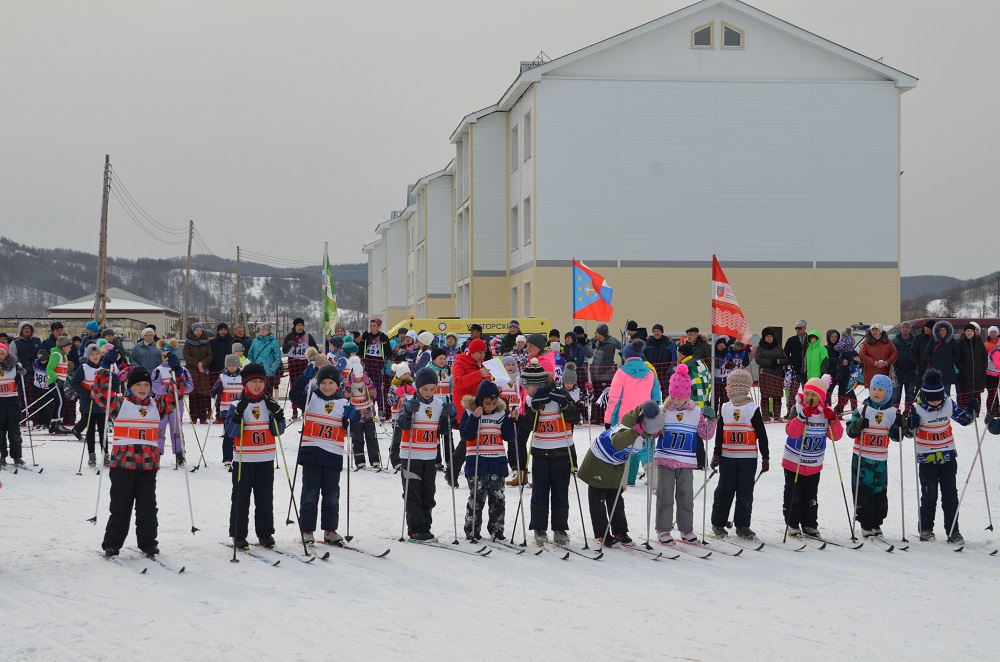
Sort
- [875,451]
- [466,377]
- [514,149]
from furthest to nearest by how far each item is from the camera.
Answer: [514,149] → [466,377] → [875,451]

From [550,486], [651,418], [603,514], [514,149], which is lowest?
[603,514]

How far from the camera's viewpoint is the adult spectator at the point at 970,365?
58.3ft

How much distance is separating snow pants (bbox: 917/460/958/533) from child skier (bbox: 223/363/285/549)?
5.89 m

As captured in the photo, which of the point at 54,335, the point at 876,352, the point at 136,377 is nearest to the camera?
the point at 136,377

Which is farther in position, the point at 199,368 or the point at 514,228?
the point at 514,228

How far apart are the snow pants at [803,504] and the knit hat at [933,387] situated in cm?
126

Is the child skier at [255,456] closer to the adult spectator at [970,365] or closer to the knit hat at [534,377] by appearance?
the knit hat at [534,377]

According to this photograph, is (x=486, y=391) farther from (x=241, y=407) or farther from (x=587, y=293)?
(x=587, y=293)

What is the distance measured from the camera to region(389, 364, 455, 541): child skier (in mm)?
9242

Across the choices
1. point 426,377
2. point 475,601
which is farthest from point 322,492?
point 475,601

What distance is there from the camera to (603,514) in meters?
9.32

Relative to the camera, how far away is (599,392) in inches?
734

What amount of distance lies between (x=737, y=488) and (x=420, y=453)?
2856 mm

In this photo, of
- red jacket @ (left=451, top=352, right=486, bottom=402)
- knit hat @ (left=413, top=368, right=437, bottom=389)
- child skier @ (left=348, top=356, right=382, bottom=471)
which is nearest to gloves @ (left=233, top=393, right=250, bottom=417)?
knit hat @ (left=413, top=368, right=437, bottom=389)
